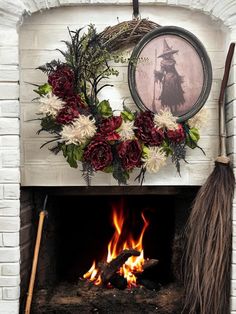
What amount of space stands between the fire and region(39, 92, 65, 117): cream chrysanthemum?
0.82 m

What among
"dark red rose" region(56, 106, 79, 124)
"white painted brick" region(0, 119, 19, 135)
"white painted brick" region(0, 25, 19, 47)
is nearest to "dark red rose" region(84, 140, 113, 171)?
"dark red rose" region(56, 106, 79, 124)

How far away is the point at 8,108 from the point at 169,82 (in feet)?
2.50

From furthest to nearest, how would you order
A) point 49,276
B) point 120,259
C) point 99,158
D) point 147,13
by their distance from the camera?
point 49,276, point 120,259, point 147,13, point 99,158

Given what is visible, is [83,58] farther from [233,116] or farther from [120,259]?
[120,259]

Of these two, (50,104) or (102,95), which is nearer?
(50,104)

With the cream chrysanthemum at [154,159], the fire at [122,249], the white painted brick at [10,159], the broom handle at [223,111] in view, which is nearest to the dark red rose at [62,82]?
the white painted brick at [10,159]

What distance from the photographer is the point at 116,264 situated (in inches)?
88.4

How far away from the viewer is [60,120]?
6.51 feet

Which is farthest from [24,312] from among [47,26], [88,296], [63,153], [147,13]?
[147,13]

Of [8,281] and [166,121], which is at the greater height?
[166,121]

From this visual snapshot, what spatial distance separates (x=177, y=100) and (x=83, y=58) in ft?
1.58

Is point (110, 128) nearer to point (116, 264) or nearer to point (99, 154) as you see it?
point (99, 154)

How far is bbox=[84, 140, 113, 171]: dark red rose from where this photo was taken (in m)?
1.96

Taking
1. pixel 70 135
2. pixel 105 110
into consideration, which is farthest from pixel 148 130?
pixel 70 135
